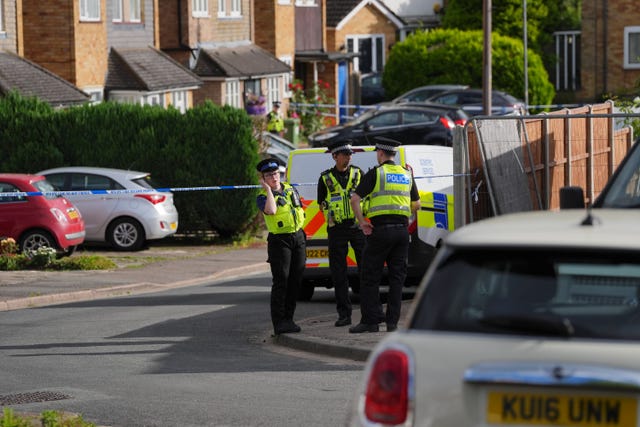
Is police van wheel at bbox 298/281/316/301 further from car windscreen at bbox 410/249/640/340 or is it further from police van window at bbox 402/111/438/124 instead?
police van window at bbox 402/111/438/124

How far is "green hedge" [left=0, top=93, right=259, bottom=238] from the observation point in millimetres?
26984

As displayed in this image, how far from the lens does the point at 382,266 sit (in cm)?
1327

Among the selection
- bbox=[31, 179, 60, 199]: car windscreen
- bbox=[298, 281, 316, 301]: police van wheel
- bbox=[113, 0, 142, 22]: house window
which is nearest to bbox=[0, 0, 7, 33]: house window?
bbox=[113, 0, 142, 22]: house window

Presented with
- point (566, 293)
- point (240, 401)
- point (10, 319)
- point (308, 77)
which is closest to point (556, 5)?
point (308, 77)

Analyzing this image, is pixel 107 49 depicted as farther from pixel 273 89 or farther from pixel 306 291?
pixel 306 291

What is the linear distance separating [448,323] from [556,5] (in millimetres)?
56791

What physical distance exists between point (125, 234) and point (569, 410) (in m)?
20.4

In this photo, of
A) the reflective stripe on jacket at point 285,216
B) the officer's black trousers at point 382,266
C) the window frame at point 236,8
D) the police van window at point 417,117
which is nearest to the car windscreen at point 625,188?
the officer's black trousers at point 382,266

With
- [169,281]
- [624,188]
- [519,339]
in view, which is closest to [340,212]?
[624,188]

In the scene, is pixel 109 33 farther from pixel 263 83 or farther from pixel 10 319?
pixel 10 319

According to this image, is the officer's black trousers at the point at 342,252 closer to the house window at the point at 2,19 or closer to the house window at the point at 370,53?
the house window at the point at 2,19

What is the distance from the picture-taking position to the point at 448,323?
17.8ft

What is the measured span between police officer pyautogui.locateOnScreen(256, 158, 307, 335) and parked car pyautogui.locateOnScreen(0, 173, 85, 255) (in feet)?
30.9

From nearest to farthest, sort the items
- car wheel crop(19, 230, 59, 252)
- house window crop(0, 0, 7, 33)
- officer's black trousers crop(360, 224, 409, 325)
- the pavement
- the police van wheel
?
officer's black trousers crop(360, 224, 409, 325)
the pavement
the police van wheel
car wheel crop(19, 230, 59, 252)
house window crop(0, 0, 7, 33)
